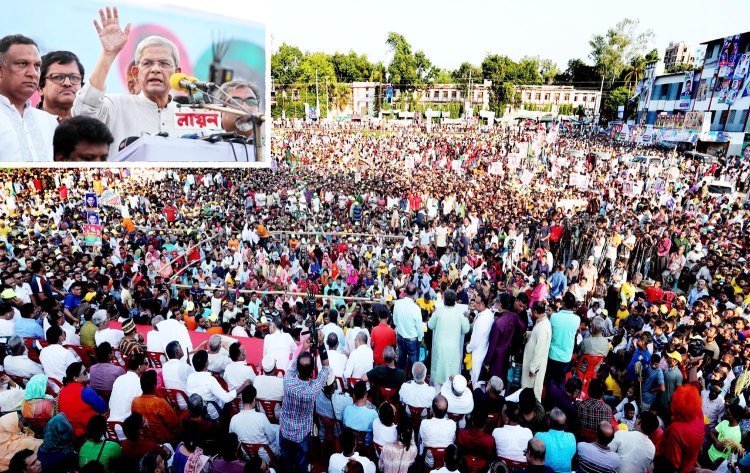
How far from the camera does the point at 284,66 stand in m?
67.9

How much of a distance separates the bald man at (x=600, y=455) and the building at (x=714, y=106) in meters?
28.9

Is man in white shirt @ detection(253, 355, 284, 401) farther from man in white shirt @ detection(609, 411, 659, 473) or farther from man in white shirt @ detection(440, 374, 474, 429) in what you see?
man in white shirt @ detection(609, 411, 659, 473)

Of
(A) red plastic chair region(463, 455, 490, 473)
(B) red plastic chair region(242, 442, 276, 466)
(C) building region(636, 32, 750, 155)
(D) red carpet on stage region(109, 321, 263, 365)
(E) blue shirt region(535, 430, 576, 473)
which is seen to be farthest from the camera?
(C) building region(636, 32, 750, 155)

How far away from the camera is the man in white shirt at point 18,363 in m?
4.77

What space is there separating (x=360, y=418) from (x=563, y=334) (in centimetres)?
241

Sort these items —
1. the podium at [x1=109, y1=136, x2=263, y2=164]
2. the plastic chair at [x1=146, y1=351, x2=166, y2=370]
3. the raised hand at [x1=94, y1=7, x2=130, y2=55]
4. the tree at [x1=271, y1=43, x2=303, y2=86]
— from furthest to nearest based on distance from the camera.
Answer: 1. the tree at [x1=271, y1=43, x2=303, y2=86]
2. the podium at [x1=109, y1=136, x2=263, y2=164]
3. the raised hand at [x1=94, y1=7, x2=130, y2=55]
4. the plastic chair at [x1=146, y1=351, x2=166, y2=370]

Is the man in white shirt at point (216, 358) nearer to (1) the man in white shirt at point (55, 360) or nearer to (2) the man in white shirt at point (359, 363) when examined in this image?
(2) the man in white shirt at point (359, 363)

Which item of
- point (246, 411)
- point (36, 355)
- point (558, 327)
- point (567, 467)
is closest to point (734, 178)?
point (558, 327)

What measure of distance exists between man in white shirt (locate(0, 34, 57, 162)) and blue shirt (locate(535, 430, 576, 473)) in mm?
8968

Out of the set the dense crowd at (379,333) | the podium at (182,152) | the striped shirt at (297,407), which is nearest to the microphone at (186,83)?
the podium at (182,152)

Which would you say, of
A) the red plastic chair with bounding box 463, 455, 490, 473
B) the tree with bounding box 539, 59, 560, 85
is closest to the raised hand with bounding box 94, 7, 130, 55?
the red plastic chair with bounding box 463, 455, 490, 473

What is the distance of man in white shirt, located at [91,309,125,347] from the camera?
527 cm

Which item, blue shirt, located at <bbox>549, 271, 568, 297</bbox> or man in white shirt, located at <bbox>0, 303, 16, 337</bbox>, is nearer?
man in white shirt, located at <bbox>0, 303, 16, 337</bbox>

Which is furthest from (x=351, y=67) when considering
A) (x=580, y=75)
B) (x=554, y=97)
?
(x=580, y=75)
